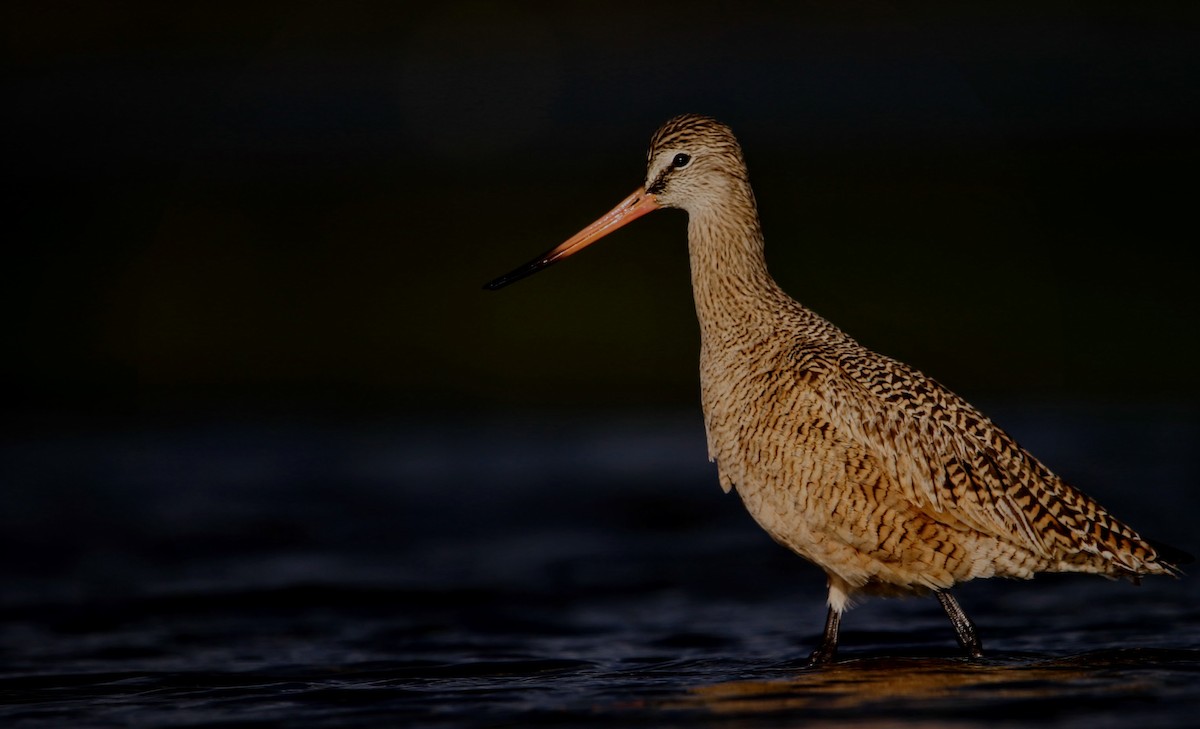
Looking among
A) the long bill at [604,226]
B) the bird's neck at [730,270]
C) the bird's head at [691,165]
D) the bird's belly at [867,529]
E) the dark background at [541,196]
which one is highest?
the dark background at [541,196]

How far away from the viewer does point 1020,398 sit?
40.1 ft

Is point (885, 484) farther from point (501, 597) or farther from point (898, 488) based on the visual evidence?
point (501, 597)

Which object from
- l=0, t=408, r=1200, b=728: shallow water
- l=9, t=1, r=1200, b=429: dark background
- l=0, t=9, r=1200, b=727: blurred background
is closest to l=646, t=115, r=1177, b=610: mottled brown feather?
l=0, t=408, r=1200, b=728: shallow water

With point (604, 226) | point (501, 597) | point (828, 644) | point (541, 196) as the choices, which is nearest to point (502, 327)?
point (541, 196)

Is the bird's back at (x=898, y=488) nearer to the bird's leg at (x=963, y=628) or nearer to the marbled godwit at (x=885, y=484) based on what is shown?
the marbled godwit at (x=885, y=484)

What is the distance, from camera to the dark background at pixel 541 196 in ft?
43.9

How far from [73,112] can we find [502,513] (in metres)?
16.9

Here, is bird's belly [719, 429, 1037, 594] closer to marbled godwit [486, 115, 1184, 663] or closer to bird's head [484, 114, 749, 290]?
marbled godwit [486, 115, 1184, 663]

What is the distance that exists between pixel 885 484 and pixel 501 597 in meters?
2.30

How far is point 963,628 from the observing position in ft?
21.2

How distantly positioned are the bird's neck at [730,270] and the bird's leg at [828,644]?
107 centimetres

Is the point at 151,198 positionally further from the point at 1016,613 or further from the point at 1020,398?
the point at 1016,613

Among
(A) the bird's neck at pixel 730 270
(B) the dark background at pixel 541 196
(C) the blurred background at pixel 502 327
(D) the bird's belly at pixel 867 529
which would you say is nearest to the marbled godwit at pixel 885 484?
(D) the bird's belly at pixel 867 529

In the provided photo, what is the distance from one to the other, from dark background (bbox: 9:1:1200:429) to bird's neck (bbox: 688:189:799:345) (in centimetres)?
548
